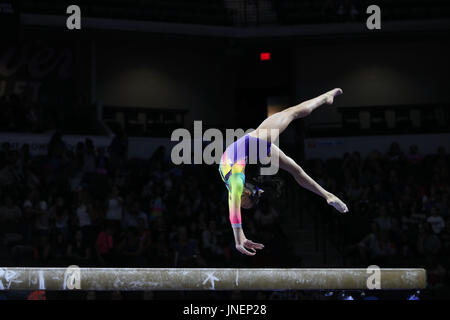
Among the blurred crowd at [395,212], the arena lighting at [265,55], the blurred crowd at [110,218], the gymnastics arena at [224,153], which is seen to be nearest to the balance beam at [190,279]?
the gymnastics arena at [224,153]

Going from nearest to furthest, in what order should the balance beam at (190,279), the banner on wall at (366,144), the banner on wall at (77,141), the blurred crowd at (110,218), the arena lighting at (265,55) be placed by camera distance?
the balance beam at (190,279) < the blurred crowd at (110,218) < the banner on wall at (77,141) < the banner on wall at (366,144) < the arena lighting at (265,55)

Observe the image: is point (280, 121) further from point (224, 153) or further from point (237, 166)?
point (237, 166)

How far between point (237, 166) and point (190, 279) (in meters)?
1.23

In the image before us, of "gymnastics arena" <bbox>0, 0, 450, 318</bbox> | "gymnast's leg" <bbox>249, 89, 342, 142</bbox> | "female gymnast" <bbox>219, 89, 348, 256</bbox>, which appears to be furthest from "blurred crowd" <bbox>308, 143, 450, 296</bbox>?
"female gymnast" <bbox>219, 89, 348, 256</bbox>

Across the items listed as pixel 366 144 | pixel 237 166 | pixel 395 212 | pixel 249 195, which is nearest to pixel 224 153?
pixel 237 166

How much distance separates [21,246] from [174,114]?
8.04 metres

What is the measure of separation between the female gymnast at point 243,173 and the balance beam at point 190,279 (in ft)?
1.15

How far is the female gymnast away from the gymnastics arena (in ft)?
0.06

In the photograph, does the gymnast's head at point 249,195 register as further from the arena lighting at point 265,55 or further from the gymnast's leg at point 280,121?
the arena lighting at point 265,55

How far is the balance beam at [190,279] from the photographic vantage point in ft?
21.9

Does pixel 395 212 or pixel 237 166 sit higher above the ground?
pixel 237 166

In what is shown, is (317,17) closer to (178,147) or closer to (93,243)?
(178,147)

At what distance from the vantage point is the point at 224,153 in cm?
700

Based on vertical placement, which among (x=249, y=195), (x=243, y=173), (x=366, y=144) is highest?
(x=366, y=144)
